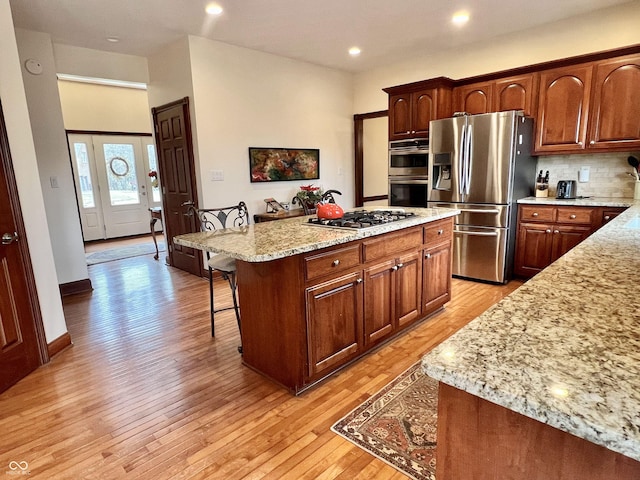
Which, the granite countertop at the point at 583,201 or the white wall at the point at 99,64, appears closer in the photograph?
the granite countertop at the point at 583,201

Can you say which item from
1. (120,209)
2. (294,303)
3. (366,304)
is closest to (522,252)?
(366,304)

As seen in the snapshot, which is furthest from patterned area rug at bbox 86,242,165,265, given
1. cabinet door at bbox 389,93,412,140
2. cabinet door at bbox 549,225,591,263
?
cabinet door at bbox 549,225,591,263

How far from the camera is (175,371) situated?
2455mm

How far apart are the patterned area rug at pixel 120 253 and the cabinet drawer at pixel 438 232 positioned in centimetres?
483

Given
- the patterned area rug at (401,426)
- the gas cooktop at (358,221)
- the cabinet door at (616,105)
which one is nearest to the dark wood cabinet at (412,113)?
the cabinet door at (616,105)

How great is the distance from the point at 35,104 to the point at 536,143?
5175 mm

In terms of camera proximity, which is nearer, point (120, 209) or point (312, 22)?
point (312, 22)

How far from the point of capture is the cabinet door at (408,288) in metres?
2.68

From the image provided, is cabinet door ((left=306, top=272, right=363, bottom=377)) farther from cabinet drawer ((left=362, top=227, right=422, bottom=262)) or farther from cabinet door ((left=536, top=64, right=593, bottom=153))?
cabinet door ((left=536, top=64, right=593, bottom=153))

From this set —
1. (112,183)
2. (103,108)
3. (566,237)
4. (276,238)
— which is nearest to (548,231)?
(566,237)

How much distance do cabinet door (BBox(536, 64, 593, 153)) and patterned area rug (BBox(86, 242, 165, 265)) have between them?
5.74 metres

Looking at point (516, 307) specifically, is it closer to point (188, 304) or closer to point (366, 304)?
point (366, 304)

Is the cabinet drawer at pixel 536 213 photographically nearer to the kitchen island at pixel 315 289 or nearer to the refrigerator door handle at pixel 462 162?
the refrigerator door handle at pixel 462 162

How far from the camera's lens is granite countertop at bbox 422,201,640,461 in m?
0.57
